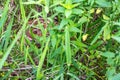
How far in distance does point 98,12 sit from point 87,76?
1.13ft

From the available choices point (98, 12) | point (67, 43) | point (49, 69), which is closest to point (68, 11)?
point (67, 43)

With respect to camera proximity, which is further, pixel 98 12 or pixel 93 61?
pixel 93 61

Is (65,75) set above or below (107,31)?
below

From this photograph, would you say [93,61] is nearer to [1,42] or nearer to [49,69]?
[49,69]

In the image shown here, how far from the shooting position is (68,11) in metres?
1.30

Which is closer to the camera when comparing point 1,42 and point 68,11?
point 68,11

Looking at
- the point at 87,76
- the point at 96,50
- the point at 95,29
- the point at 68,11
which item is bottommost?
the point at 87,76

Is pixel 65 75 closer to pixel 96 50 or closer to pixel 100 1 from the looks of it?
pixel 96 50

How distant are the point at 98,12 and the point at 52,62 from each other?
36cm

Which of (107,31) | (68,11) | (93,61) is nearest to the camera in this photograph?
(68,11)

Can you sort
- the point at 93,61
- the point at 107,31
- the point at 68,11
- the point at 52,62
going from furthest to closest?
the point at 93,61, the point at 52,62, the point at 107,31, the point at 68,11

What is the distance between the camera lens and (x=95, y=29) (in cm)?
163

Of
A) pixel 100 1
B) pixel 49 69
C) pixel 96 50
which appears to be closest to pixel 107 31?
pixel 100 1

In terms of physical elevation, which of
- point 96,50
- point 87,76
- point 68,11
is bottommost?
point 87,76
